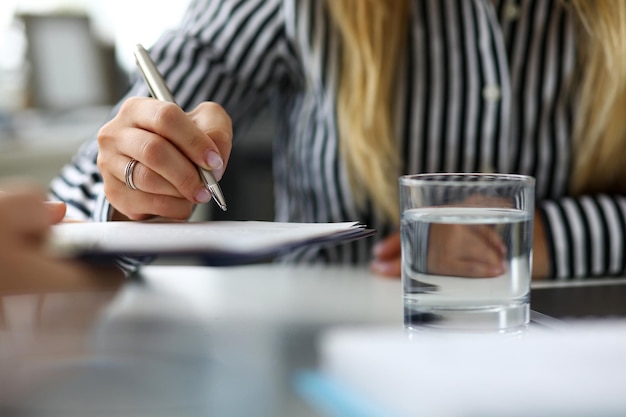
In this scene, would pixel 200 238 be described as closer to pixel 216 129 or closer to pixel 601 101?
pixel 216 129

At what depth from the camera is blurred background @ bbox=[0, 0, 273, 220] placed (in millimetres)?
2254

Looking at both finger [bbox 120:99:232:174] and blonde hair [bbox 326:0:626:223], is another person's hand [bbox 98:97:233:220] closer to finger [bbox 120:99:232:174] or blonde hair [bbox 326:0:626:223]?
finger [bbox 120:99:232:174]

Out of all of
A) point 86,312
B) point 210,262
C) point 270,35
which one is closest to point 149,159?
point 86,312

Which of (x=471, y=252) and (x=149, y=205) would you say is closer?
(x=471, y=252)

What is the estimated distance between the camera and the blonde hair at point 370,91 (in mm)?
912

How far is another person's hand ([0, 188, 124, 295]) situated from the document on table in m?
0.01

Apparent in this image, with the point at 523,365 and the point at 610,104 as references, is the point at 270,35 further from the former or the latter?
the point at 523,365

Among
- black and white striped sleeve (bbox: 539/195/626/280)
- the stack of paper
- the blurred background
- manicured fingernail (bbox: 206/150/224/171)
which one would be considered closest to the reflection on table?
the stack of paper

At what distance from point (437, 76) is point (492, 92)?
0.07 meters

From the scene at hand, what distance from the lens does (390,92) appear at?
0.97 m

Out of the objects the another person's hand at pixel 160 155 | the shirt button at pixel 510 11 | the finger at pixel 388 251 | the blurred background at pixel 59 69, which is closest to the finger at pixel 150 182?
the another person's hand at pixel 160 155

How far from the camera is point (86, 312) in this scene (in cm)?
57

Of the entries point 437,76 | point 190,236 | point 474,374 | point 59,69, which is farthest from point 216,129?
point 59,69

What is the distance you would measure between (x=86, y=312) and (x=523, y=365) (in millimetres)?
321
